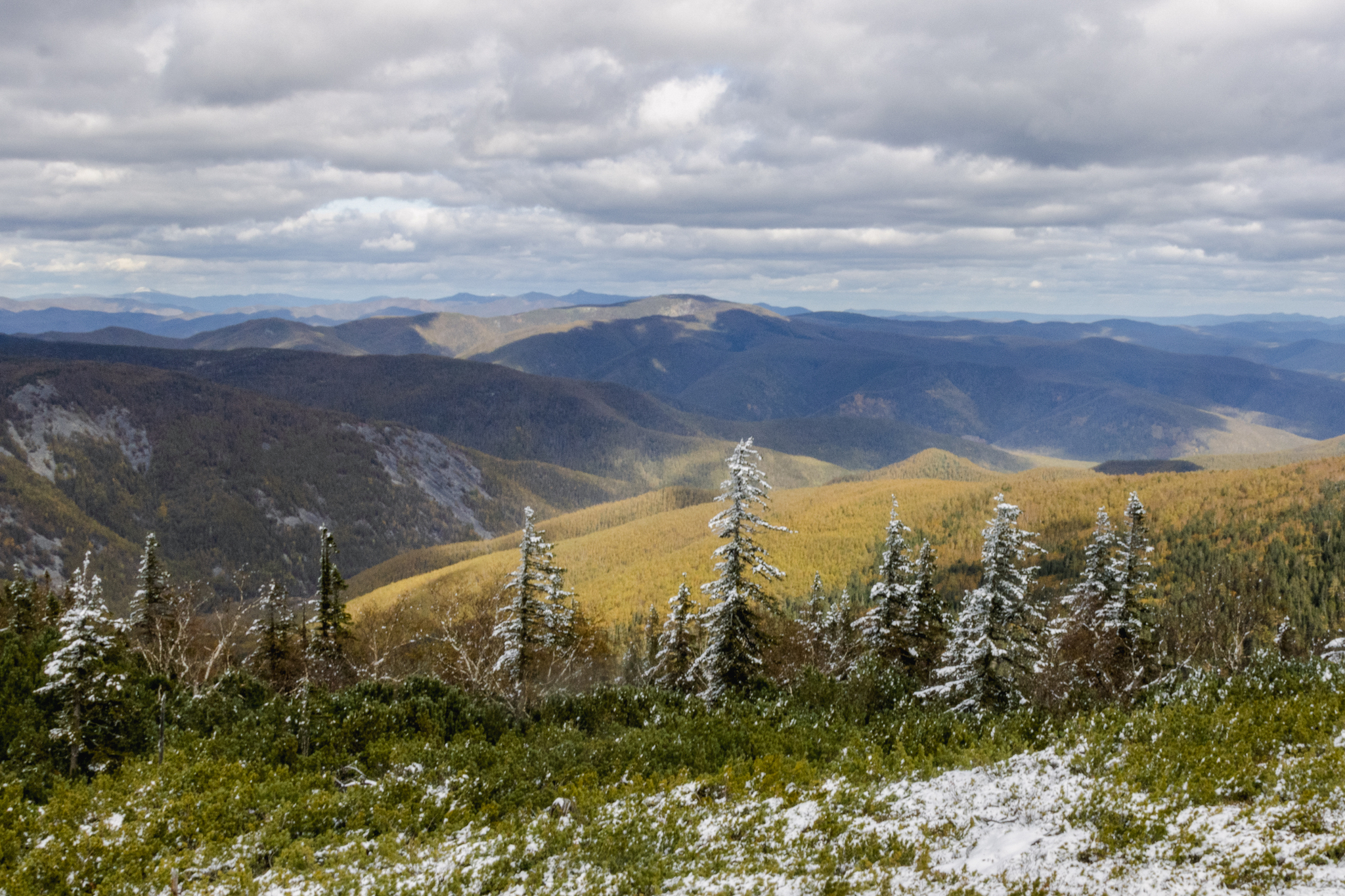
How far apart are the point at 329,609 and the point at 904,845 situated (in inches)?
1743

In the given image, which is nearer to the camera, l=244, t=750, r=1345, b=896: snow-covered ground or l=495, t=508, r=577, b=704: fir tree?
l=244, t=750, r=1345, b=896: snow-covered ground

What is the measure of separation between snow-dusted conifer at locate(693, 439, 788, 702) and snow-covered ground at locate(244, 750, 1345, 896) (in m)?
15.5

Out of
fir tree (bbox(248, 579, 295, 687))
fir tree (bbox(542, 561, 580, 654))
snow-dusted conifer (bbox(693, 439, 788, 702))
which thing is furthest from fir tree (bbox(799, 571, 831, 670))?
fir tree (bbox(248, 579, 295, 687))

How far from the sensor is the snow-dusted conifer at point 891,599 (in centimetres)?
3856

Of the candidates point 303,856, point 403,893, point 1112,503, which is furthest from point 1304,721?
point 1112,503

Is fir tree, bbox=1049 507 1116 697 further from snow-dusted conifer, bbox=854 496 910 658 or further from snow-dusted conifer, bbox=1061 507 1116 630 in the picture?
snow-dusted conifer, bbox=854 496 910 658

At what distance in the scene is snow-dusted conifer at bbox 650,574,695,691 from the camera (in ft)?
130

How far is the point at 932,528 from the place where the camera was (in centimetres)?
16988

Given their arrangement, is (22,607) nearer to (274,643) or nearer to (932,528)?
(274,643)

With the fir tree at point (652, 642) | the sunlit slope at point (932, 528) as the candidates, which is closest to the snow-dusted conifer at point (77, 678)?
the fir tree at point (652, 642)

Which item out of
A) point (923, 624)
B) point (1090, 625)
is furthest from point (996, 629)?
point (1090, 625)

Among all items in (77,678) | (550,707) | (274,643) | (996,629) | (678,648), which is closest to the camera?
(77,678)

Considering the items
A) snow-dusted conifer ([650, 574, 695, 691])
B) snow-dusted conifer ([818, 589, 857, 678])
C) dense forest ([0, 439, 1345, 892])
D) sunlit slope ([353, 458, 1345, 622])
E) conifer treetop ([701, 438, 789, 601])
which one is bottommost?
sunlit slope ([353, 458, 1345, 622])

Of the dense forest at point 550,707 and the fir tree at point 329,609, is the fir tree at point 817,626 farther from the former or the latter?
the fir tree at point 329,609
